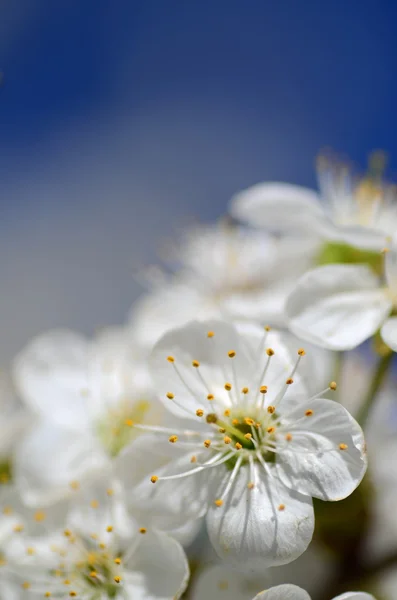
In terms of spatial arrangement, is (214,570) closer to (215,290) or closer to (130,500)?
(130,500)

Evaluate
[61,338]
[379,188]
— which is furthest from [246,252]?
[61,338]

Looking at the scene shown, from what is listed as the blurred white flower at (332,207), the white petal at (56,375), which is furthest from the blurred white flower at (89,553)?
the blurred white flower at (332,207)

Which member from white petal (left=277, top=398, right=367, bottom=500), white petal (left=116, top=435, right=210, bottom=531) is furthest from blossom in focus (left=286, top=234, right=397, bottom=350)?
white petal (left=116, top=435, right=210, bottom=531)

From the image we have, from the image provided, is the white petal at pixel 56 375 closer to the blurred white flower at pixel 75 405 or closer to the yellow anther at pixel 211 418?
the blurred white flower at pixel 75 405

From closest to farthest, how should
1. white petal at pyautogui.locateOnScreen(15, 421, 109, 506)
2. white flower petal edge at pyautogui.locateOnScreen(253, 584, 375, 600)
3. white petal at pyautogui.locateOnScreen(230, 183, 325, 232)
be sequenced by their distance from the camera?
white flower petal edge at pyautogui.locateOnScreen(253, 584, 375, 600)
white petal at pyautogui.locateOnScreen(15, 421, 109, 506)
white petal at pyautogui.locateOnScreen(230, 183, 325, 232)

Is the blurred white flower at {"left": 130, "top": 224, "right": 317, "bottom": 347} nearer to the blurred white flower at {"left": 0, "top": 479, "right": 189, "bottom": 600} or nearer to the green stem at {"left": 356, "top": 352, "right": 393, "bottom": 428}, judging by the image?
the green stem at {"left": 356, "top": 352, "right": 393, "bottom": 428}

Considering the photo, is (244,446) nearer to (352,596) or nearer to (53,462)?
(352,596)
